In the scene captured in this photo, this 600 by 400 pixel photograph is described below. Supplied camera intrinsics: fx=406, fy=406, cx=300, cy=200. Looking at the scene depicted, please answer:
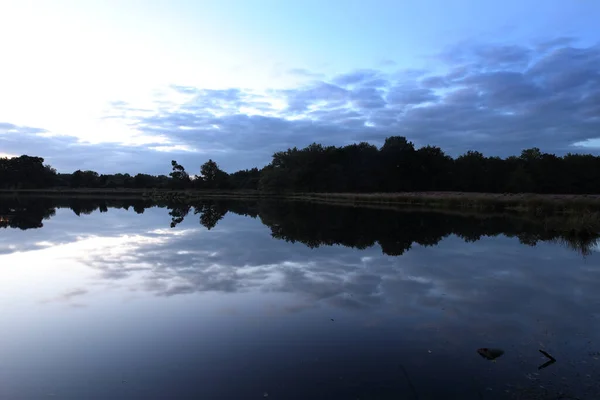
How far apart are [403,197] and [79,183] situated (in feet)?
373

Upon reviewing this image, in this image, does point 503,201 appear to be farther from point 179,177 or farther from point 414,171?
point 179,177

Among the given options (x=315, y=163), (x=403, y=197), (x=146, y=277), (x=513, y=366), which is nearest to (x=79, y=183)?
(x=315, y=163)

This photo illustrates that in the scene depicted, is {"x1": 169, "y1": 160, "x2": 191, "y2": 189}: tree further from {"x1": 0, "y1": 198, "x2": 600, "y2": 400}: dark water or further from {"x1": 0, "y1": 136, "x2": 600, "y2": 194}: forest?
{"x1": 0, "y1": 198, "x2": 600, "y2": 400}: dark water

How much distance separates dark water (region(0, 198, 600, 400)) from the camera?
4.95 metres

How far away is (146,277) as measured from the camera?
10797mm

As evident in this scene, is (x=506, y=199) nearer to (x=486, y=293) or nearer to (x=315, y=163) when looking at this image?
(x=486, y=293)

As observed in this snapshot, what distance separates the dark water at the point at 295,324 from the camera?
495 cm

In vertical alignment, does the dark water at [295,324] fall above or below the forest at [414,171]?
below

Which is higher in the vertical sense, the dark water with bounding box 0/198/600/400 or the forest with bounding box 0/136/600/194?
the forest with bounding box 0/136/600/194

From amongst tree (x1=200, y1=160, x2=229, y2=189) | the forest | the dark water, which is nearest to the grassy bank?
the dark water

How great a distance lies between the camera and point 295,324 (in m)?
7.16

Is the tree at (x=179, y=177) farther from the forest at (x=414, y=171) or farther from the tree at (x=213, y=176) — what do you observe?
the forest at (x=414, y=171)

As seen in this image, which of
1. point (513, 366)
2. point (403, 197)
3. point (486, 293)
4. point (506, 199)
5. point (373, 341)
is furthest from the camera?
point (403, 197)

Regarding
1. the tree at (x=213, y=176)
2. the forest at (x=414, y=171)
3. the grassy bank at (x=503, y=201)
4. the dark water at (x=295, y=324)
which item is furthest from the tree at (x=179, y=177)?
the dark water at (x=295, y=324)
